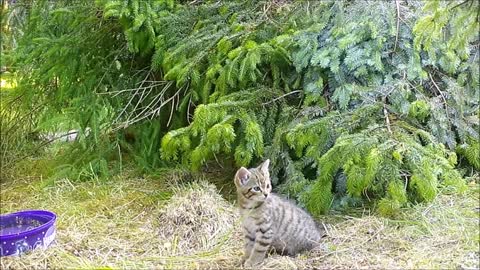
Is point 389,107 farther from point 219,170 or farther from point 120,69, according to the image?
point 120,69

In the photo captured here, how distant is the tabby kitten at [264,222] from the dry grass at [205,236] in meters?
0.08

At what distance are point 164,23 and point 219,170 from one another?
1.30 meters

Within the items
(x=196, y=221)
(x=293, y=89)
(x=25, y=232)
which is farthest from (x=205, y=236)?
(x=293, y=89)

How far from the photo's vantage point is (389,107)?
388cm

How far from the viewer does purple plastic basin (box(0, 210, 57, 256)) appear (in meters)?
3.27

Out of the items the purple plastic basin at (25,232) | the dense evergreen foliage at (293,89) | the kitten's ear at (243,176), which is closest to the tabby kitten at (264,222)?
the kitten's ear at (243,176)

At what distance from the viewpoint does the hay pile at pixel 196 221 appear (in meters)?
3.60

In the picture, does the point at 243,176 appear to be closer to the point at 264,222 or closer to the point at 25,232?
the point at 264,222

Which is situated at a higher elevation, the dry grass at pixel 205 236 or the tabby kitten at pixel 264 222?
the tabby kitten at pixel 264 222

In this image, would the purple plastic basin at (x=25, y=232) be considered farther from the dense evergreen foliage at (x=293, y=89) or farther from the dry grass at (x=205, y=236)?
the dense evergreen foliage at (x=293, y=89)

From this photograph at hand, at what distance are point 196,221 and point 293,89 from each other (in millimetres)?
1283

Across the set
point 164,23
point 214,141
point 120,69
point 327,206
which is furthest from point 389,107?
point 120,69

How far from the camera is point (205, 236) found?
3.65 meters

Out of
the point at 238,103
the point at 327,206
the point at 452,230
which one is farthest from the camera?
the point at 238,103
